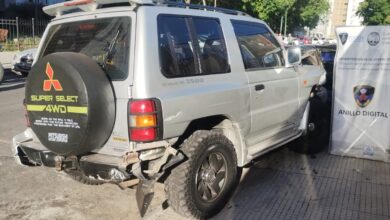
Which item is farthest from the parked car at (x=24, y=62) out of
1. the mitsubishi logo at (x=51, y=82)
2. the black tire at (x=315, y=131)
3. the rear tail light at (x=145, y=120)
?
the rear tail light at (x=145, y=120)

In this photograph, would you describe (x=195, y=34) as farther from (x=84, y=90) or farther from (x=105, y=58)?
(x=84, y=90)

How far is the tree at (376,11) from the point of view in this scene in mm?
46344

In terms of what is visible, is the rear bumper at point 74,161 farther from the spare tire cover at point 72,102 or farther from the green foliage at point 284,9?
the green foliage at point 284,9

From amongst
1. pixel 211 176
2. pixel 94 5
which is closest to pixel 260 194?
pixel 211 176

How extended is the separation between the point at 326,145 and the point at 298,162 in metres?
0.99

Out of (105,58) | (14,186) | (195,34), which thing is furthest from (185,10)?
(14,186)

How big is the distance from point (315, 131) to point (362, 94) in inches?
34.0

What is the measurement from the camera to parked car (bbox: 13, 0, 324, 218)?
3.23 metres

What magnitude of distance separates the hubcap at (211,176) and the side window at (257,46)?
1.09 m

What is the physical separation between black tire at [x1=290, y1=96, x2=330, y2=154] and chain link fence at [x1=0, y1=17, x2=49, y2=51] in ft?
55.0

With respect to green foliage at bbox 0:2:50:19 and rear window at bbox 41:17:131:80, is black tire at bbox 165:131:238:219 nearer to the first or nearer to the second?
rear window at bbox 41:17:131:80

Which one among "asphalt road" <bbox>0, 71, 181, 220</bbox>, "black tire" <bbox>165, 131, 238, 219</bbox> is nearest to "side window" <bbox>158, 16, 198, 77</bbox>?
"black tire" <bbox>165, 131, 238, 219</bbox>

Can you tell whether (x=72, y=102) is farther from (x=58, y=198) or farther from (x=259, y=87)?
(x=259, y=87)

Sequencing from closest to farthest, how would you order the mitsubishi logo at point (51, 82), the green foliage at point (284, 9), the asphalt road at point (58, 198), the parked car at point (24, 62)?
1. the mitsubishi logo at point (51, 82)
2. the asphalt road at point (58, 198)
3. the parked car at point (24, 62)
4. the green foliage at point (284, 9)
